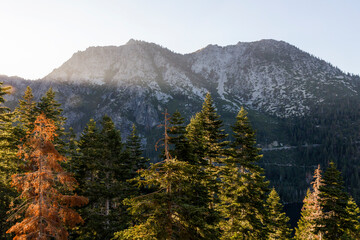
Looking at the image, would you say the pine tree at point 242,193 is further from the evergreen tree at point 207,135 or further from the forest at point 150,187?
the evergreen tree at point 207,135

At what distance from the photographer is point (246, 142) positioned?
22.6 metres

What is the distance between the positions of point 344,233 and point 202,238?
25.9 m

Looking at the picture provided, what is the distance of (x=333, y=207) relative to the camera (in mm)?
26047

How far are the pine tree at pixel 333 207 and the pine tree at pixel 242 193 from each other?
1016cm

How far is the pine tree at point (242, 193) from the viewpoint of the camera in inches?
806

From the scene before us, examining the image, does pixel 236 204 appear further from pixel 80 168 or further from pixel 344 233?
pixel 80 168

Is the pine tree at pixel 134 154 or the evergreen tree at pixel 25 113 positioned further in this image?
the pine tree at pixel 134 154

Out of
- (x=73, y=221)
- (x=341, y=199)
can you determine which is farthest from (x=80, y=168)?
(x=341, y=199)

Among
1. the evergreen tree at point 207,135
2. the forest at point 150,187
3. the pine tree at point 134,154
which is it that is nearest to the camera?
the forest at point 150,187

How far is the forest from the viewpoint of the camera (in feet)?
31.8

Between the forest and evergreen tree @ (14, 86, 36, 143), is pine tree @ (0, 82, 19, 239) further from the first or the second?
evergreen tree @ (14, 86, 36, 143)

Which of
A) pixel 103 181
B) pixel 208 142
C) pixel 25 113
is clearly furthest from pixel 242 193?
pixel 25 113

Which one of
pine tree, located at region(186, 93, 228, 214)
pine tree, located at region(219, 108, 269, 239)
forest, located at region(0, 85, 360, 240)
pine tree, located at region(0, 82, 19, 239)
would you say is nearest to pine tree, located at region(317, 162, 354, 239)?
forest, located at region(0, 85, 360, 240)

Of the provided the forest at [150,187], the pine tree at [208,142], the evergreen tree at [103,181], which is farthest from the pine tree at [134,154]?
the pine tree at [208,142]
